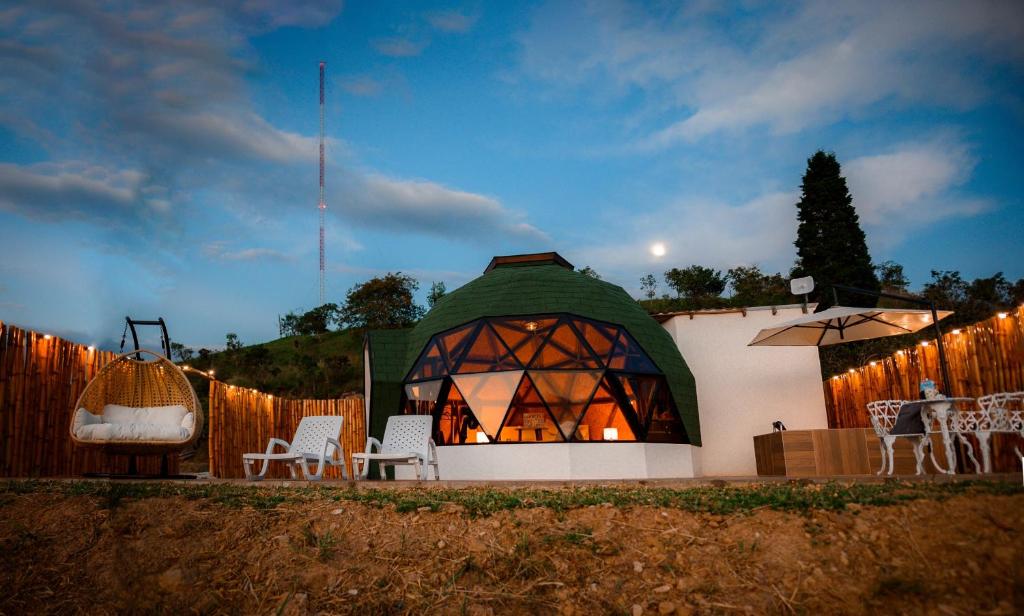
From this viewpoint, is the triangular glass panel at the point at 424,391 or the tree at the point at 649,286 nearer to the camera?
the triangular glass panel at the point at 424,391

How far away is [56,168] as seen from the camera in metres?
14.4

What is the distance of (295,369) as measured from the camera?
34188 mm

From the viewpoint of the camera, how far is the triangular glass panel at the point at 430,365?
12.1 meters

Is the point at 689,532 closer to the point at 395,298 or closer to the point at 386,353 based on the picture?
the point at 386,353

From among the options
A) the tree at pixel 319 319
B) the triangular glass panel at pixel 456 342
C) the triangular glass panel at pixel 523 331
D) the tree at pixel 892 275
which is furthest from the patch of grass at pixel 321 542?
the tree at pixel 319 319

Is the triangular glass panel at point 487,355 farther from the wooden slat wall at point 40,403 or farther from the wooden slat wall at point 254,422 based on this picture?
the wooden slat wall at point 40,403

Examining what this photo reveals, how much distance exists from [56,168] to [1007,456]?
1827 cm

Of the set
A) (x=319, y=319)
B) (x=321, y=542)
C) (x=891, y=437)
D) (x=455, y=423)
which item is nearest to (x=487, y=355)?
(x=455, y=423)

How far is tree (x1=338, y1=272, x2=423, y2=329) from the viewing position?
35562mm

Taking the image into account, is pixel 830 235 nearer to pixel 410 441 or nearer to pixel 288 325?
pixel 410 441

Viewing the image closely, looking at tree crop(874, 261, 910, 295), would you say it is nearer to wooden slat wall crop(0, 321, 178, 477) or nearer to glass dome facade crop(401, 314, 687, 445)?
glass dome facade crop(401, 314, 687, 445)

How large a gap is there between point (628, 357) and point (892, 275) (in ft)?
89.3

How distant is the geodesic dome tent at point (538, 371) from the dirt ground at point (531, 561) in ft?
23.2

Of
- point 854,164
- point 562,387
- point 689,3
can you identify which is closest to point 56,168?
point 562,387
